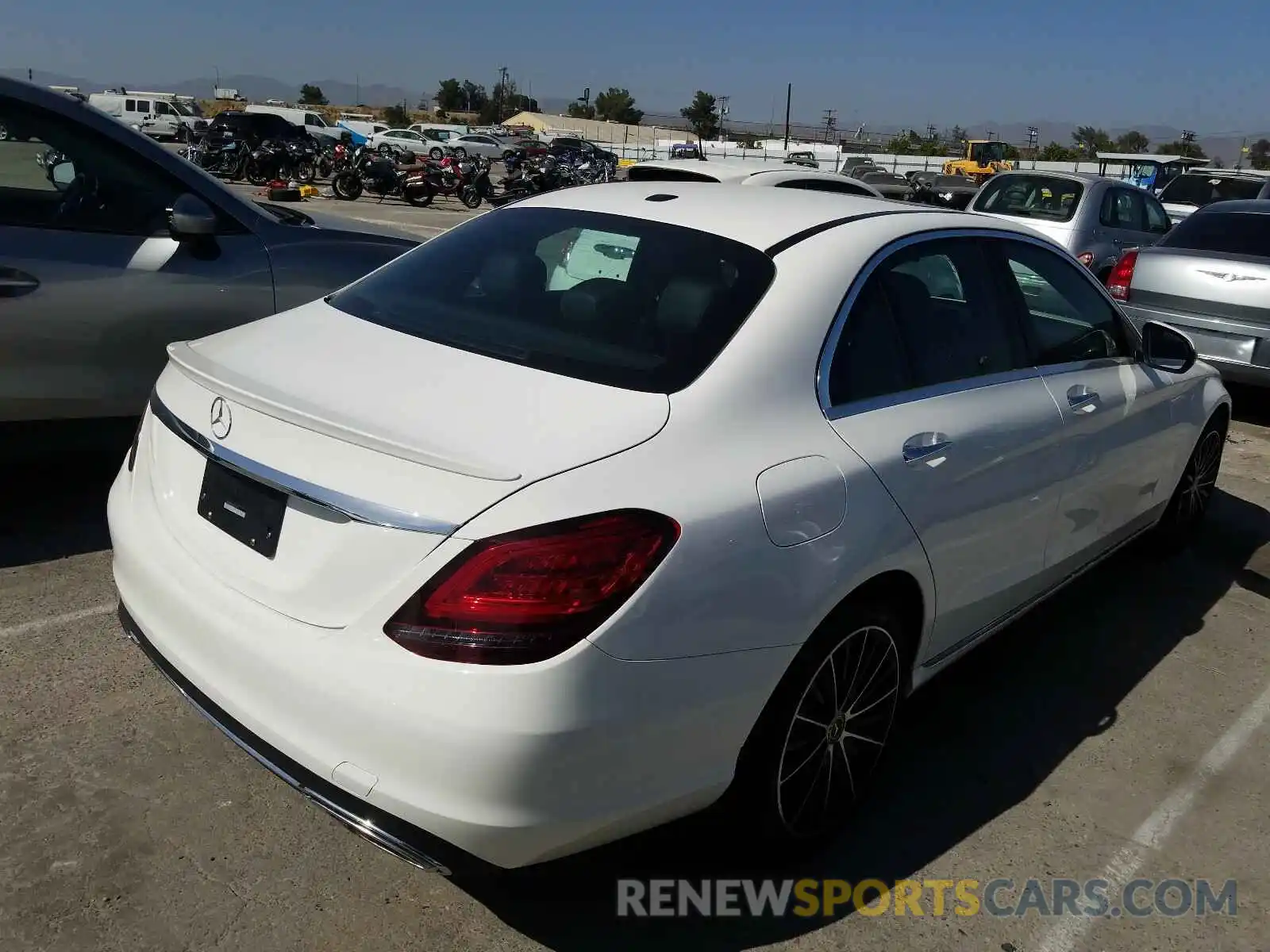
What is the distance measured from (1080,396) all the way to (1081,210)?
8410 millimetres

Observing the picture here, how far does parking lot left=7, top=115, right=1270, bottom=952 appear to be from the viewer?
254 cm

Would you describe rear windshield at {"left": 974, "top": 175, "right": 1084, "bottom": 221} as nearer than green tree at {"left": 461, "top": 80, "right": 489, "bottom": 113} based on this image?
Yes

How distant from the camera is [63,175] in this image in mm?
4590

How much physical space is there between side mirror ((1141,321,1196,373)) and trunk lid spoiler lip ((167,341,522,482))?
3192mm

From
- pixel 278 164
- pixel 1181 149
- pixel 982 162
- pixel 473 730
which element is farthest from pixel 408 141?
pixel 1181 149

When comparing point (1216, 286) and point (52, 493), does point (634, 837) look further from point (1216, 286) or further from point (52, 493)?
point (1216, 286)

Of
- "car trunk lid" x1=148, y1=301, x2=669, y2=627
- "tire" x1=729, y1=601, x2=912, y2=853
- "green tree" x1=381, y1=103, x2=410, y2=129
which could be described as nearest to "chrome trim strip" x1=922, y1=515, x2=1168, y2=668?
"tire" x1=729, y1=601, x2=912, y2=853

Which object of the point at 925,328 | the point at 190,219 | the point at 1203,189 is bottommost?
the point at 1203,189

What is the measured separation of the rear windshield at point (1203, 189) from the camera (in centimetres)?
1766

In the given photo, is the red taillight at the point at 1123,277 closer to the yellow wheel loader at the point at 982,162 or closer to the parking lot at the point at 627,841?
the parking lot at the point at 627,841

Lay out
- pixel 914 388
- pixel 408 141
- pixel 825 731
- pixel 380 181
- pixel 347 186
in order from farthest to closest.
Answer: pixel 408 141
pixel 380 181
pixel 347 186
pixel 914 388
pixel 825 731

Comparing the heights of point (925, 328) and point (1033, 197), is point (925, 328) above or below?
above

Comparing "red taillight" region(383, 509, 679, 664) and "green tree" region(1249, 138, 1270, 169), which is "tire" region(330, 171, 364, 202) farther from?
"green tree" region(1249, 138, 1270, 169)

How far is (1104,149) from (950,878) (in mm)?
86251
